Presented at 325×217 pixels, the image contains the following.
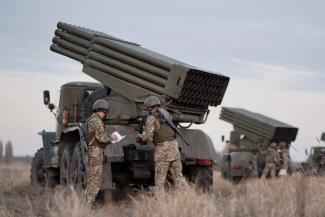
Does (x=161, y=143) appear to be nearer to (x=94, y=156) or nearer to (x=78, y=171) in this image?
(x=94, y=156)

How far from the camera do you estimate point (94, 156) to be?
9.80 meters

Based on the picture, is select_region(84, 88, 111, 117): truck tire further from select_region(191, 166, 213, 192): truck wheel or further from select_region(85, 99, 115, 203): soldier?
select_region(191, 166, 213, 192): truck wheel

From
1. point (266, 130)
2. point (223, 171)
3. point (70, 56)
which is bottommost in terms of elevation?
point (223, 171)

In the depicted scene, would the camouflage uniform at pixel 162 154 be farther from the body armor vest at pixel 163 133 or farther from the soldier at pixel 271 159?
the soldier at pixel 271 159

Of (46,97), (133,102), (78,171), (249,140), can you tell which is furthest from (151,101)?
(249,140)

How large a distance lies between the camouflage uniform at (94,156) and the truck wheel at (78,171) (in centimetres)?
50

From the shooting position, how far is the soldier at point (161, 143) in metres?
9.73

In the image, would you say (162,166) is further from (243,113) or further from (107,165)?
(243,113)

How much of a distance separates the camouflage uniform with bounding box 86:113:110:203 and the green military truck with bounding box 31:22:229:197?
26 centimetres

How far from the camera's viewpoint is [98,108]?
9.84 meters

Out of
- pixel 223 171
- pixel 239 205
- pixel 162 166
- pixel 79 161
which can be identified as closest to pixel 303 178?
pixel 239 205

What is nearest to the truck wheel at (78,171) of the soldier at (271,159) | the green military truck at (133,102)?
the green military truck at (133,102)

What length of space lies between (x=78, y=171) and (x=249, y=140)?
1260cm

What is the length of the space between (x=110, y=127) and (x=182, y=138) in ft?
4.11
